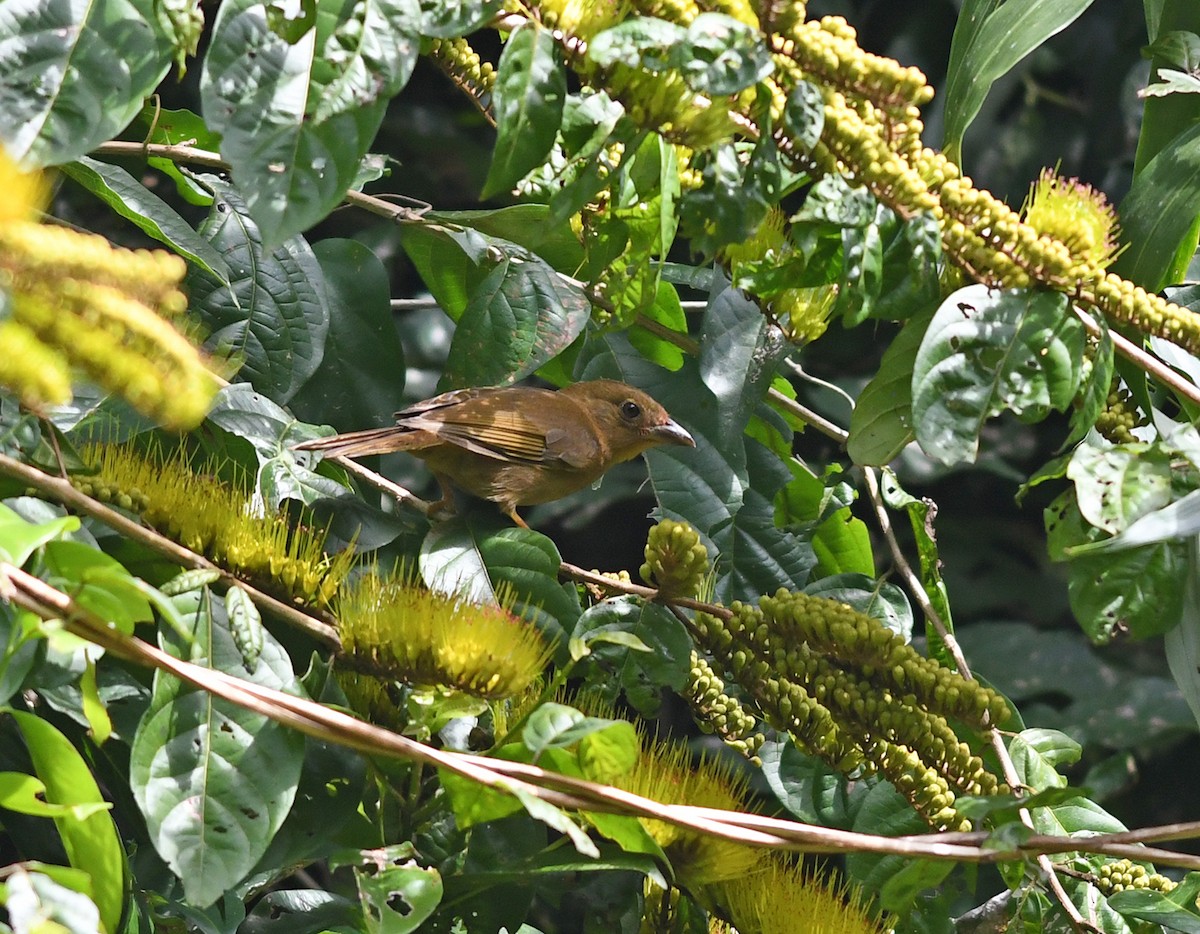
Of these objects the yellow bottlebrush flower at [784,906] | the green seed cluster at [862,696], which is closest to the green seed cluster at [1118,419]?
the green seed cluster at [862,696]

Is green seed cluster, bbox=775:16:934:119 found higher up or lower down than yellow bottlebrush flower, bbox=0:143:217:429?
higher up

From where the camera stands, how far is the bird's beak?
1901 millimetres

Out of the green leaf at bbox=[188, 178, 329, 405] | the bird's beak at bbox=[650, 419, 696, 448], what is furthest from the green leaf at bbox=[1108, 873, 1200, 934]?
the green leaf at bbox=[188, 178, 329, 405]

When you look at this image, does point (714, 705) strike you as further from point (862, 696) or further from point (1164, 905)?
point (1164, 905)

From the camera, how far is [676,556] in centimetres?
136

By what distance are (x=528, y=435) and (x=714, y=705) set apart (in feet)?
1.92

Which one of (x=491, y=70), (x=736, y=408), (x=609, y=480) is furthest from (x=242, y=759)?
(x=609, y=480)

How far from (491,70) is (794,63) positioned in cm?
60

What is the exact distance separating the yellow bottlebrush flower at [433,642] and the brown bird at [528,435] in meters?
0.49

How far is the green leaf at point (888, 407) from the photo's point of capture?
132 cm

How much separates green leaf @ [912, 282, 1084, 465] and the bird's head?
71cm

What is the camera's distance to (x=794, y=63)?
1.12 metres

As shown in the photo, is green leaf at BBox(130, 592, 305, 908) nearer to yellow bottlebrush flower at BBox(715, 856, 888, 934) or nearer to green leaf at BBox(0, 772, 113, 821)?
green leaf at BBox(0, 772, 113, 821)

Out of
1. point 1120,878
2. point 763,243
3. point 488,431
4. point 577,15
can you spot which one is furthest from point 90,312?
point 1120,878
